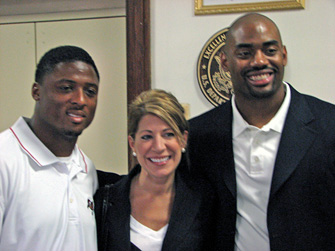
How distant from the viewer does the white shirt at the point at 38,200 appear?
1215mm

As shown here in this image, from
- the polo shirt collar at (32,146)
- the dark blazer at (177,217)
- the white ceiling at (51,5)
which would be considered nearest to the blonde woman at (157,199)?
the dark blazer at (177,217)

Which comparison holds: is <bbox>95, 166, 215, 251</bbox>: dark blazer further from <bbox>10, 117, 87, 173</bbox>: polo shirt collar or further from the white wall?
the white wall

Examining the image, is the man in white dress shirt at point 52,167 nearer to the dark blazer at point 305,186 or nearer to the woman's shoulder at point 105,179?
the woman's shoulder at point 105,179

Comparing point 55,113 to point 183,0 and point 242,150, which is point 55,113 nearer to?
point 242,150


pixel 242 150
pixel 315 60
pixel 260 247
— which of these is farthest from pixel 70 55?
pixel 315 60

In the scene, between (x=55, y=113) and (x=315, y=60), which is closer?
(x=55, y=113)

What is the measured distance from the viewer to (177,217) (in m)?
1.45

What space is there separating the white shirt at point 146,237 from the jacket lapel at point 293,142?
46 centimetres

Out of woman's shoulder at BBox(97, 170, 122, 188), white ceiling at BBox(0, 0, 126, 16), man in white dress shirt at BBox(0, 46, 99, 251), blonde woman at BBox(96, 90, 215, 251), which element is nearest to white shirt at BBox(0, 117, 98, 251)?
man in white dress shirt at BBox(0, 46, 99, 251)

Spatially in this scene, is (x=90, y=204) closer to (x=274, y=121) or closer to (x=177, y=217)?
(x=177, y=217)

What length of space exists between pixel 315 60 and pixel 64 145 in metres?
1.53

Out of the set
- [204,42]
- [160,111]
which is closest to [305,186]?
[160,111]

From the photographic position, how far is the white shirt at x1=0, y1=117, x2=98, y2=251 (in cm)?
121

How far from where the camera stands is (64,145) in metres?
1.42
